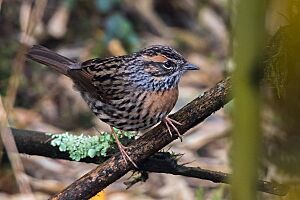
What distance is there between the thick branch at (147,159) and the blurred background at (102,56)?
156 cm

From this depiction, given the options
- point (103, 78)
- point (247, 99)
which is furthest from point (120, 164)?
point (247, 99)

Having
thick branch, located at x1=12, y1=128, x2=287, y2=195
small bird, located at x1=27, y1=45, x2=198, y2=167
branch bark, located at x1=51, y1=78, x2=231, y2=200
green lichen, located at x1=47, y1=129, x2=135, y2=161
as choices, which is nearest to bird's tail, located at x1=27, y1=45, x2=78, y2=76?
small bird, located at x1=27, y1=45, x2=198, y2=167

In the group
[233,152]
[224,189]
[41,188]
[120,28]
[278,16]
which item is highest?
[278,16]

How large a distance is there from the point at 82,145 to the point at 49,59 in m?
0.99

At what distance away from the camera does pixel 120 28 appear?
7.09m

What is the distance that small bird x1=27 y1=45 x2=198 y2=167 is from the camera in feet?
12.7

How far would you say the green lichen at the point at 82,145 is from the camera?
3.50m

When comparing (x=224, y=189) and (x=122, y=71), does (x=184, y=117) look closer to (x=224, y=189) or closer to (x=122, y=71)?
(x=122, y=71)

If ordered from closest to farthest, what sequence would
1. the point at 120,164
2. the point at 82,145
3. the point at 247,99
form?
the point at 247,99 < the point at 120,164 < the point at 82,145

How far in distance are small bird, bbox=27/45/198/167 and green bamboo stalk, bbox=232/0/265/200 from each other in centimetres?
291

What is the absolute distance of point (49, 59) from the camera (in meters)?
4.36

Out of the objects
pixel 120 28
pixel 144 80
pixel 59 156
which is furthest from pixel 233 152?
pixel 120 28

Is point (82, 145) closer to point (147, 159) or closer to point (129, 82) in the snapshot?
point (147, 159)

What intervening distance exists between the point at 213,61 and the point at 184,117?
471 centimetres
